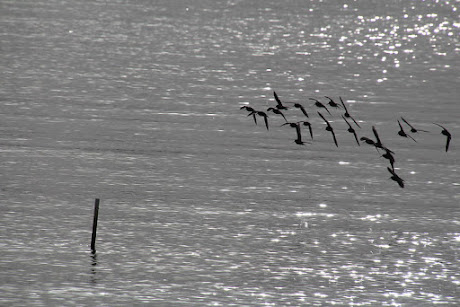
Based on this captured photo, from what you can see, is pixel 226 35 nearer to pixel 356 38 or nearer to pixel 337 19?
pixel 356 38

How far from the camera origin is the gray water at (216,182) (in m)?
9.78

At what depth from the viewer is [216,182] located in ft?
45.0

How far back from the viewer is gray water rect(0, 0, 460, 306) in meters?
9.78

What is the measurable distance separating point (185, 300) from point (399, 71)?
18.0 metres

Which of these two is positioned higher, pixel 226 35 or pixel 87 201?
pixel 226 35

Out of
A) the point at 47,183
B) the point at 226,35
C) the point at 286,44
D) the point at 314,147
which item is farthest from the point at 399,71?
the point at 47,183

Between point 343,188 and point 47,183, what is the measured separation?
12.6ft

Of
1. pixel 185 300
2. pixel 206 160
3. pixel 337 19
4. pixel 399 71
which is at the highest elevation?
pixel 337 19

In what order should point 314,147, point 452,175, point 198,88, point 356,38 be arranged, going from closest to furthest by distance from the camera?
point 452,175
point 314,147
point 198,88
point 356,38

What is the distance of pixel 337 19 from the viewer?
4353 centimetres

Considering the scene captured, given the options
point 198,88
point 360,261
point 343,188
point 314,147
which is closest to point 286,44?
point 198,88

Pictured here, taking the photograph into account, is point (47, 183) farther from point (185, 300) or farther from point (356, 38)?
point (356, 38)

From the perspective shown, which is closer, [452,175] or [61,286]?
[61,286]

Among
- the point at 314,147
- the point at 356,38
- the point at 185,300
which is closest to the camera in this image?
the point at 185,300
